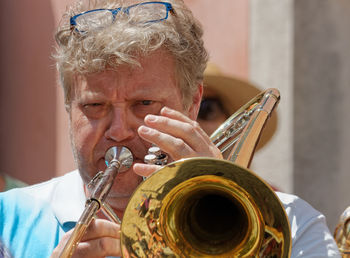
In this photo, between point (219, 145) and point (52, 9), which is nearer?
point (219, 145)

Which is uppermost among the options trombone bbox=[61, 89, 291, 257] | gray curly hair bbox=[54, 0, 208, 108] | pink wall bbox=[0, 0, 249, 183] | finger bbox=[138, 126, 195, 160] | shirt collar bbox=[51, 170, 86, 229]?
gray curly hair bbox=[54, 0, 208, 108]

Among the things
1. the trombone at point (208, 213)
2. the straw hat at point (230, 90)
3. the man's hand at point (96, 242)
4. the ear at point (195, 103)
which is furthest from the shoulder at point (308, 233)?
the straw hat at point (230, 90)

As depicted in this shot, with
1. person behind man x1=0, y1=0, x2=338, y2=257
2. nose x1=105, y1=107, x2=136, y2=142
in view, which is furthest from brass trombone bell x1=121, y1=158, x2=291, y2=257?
nose x1=105, y1=107, x2=136, y2=142

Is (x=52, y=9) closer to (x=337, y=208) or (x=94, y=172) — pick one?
(x=337, y=208)

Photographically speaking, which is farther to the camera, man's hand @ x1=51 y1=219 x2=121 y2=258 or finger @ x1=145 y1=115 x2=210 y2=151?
finger @ x1=145 y1=115 x2=210 y2=151

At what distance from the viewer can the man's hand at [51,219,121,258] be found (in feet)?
7.36

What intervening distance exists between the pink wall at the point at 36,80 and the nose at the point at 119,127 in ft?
11.4

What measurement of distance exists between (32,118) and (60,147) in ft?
1.60

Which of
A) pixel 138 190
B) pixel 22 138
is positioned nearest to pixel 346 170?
pixel 22 138

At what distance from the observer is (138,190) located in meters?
2.40

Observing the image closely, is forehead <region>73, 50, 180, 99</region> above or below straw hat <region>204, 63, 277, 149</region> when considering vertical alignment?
above

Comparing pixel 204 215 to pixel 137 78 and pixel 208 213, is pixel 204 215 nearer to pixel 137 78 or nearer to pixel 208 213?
pixel 208 213

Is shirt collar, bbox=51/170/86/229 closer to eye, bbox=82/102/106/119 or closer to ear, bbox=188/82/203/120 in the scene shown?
eye, bbox=82/102/106/119

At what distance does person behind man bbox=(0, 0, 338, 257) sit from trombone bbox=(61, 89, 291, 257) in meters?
0.24
